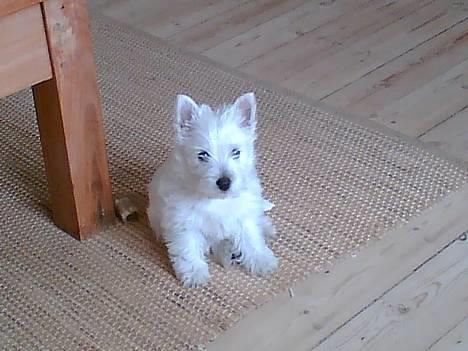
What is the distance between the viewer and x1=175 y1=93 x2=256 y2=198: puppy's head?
1.75m

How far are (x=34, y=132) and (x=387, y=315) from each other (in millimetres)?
1083

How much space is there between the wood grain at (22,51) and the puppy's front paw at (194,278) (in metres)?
0.48

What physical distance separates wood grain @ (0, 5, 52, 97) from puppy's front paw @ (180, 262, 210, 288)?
1.59ft

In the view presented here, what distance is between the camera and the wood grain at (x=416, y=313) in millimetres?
1729

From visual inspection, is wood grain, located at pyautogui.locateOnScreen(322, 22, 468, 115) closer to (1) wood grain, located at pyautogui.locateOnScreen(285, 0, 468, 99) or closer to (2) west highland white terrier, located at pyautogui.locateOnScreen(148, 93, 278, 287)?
(1) wood grain, located at pyautogui.locateOnScreen(285, 0, 468, 99)

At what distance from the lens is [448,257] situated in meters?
1.94

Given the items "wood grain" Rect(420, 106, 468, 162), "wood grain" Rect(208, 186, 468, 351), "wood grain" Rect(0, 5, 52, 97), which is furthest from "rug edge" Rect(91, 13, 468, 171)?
"wood grain" Rect(0, 5, 52, 97)

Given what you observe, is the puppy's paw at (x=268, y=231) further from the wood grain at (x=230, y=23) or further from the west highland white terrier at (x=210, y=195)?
the wood grain at (x=230, y=23)

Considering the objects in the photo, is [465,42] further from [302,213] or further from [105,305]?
[105,305]

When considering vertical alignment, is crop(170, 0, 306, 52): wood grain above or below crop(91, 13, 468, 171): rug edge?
above

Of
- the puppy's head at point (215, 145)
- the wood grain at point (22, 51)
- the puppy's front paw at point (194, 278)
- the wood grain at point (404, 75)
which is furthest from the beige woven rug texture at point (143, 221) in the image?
the wood grain at point (22, 51)

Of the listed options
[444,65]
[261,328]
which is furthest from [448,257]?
[444,65]

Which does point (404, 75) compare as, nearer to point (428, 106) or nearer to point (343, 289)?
point (428, 106)

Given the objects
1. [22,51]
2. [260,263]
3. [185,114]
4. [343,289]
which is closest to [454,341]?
[343,289]
